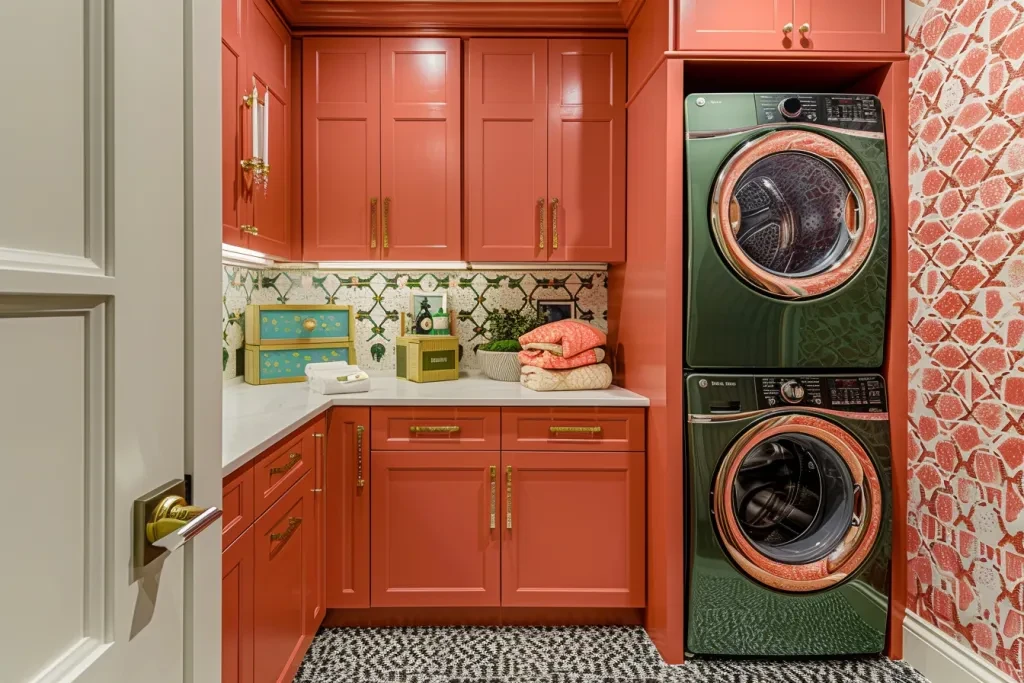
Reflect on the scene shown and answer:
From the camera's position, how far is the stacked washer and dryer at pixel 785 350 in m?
2.01

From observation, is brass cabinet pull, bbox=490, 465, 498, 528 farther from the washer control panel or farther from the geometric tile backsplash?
the washer control panel

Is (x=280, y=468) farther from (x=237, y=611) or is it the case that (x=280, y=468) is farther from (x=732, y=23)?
(x=732, y=23)

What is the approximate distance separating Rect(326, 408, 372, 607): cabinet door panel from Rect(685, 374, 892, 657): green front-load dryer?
1.21m

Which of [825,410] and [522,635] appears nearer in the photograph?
[825,410]

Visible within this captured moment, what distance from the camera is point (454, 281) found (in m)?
2.96

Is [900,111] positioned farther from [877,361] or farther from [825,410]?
[825,410]

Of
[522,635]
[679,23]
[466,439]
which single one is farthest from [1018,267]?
[522,635]

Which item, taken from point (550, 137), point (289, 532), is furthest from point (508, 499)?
point (550, 137)

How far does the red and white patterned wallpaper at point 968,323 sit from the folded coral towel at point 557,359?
3.79 ft

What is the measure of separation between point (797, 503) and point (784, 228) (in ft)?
3.19

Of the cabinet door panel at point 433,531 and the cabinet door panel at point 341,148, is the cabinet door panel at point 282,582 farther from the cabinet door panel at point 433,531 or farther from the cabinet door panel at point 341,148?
the cabinet door panel at point 341,148

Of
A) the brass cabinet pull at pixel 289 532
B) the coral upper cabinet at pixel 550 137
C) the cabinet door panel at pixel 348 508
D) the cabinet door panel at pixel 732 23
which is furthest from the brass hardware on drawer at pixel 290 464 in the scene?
the cabinet door panel at pixel 732 23

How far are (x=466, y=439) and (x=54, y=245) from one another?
1882 millimetres

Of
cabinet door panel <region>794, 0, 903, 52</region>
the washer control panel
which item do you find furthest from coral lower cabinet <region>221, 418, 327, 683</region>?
cabinet door panel <region>794, 0, 903, 52</region>
